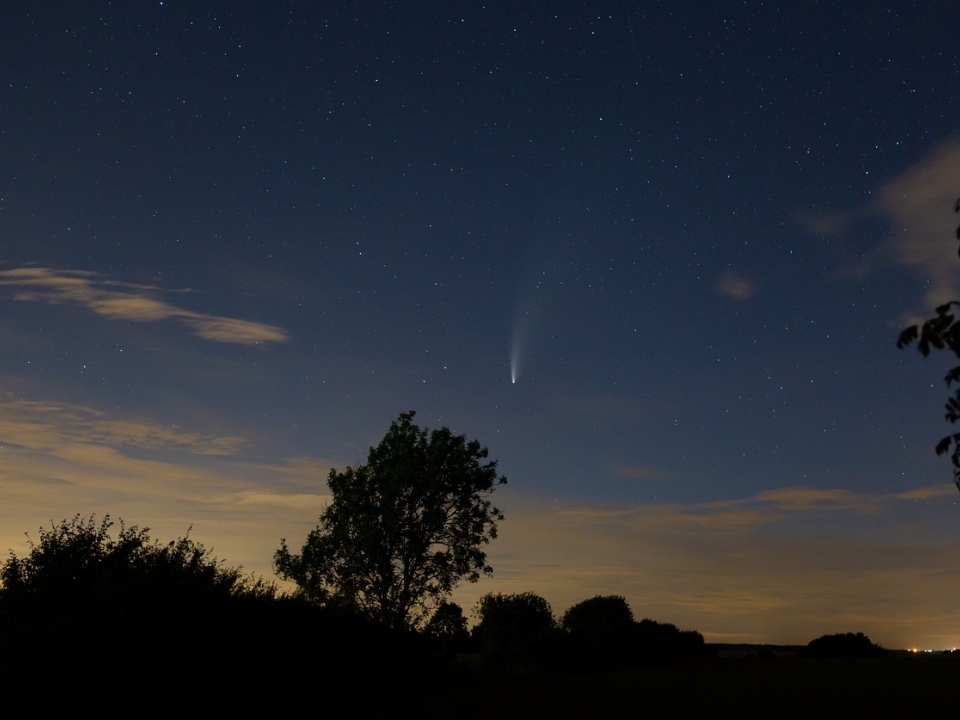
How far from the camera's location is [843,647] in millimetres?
47219

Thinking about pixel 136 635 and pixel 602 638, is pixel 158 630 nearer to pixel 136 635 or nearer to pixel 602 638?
Answer: pixel 136 635

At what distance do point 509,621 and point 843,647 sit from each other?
1950cm

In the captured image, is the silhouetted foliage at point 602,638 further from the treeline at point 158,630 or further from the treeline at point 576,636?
the treeline at point 158,630

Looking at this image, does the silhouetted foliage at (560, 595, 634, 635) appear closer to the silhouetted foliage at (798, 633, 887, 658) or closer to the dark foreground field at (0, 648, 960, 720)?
the silhouetted foliage at (798, 633, 887, 658)

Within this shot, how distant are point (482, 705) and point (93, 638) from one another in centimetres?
1219

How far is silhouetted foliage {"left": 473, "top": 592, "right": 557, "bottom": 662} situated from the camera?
158ft

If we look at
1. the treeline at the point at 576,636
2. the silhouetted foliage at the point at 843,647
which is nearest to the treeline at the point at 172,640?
the treeline at the point at 576,636

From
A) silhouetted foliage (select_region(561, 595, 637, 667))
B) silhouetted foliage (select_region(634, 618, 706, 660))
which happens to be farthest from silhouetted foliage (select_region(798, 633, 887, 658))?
silhouetted foliage (select_region(561, 595, 637, 667))

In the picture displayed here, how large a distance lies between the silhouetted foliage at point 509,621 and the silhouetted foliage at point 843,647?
1507 cm

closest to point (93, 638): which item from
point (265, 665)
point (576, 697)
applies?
point (265, 665)

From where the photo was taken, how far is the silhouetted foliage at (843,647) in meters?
46.8

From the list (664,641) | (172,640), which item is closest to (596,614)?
(664,641)

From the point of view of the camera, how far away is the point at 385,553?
42.1 m

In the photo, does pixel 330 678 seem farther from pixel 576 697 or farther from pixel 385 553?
pixel 385 553
